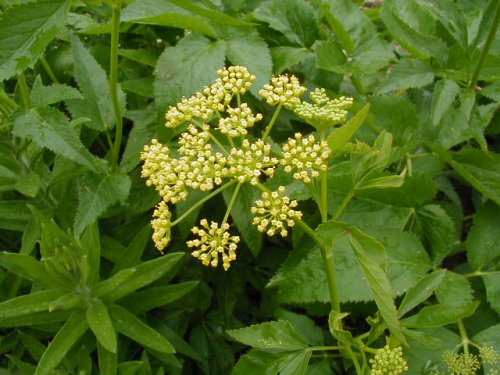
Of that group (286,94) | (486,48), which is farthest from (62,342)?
(486,48)

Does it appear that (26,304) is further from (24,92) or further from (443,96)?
(443,96)

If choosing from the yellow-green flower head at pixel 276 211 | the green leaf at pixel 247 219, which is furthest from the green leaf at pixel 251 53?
the yellow-green flower head at pixel 276 211

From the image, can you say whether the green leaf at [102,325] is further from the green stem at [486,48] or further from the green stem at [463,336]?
the green stem at [486,48]

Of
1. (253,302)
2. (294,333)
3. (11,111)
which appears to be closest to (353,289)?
(294,333)

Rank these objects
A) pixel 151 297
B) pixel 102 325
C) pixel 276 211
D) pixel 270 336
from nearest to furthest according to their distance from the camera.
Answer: pixel 276 211 < pixel 270 336 < pixel 102 325 < pixel 151 297

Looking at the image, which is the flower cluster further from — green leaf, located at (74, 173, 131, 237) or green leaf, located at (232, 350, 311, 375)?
green leaf, located at (232, 350, 311, 375)
